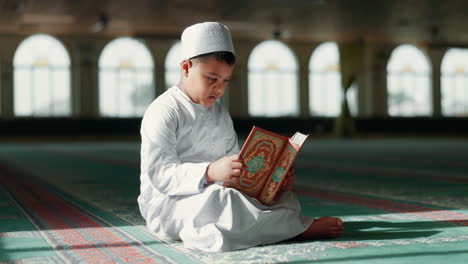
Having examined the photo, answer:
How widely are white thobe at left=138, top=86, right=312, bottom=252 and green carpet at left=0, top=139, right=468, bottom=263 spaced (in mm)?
67

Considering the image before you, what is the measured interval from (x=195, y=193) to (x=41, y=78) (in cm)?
1855

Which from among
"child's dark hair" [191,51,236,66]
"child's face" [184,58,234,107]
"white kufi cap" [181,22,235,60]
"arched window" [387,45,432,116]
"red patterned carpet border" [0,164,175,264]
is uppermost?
"arched window" [387,45,432,116]

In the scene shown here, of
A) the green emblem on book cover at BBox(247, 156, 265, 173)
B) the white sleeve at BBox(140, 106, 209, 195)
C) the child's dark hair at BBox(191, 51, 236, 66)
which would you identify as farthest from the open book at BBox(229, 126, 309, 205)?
the child's dark hair at BBox(191, 51, 236, 66)

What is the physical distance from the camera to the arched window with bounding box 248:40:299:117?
21.9 metres

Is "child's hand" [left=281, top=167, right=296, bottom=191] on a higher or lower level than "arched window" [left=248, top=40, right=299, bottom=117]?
lower

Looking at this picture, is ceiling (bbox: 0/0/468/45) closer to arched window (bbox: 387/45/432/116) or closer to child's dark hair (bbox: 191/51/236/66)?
arched window (bbox: 387/45/432/116)

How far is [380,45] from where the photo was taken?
74.2ft

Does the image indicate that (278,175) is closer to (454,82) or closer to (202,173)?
(202,173)

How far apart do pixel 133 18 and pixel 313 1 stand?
4.39 meters

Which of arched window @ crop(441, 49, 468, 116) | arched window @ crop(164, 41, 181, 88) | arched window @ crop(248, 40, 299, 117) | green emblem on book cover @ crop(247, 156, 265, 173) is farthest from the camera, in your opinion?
arched window @ crop(441, 49, 468, 116)

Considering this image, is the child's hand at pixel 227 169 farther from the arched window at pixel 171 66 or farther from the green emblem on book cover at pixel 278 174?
the arched window at pixel 171 66

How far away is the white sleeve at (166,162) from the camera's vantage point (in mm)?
2365

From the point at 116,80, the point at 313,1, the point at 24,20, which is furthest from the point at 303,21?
the point at 116,80

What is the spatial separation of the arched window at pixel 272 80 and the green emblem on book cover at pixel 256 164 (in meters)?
19.3
